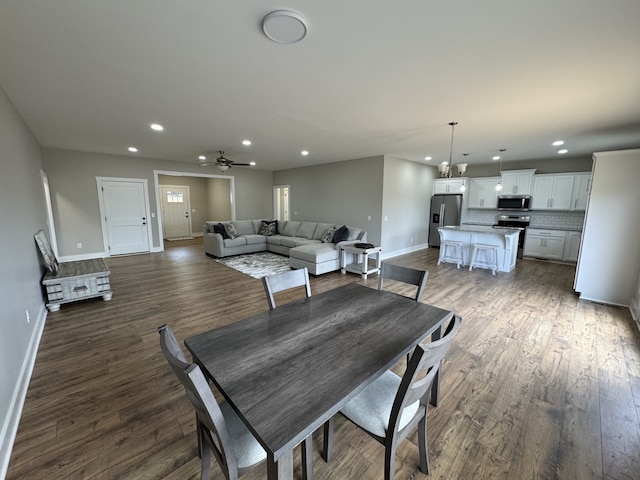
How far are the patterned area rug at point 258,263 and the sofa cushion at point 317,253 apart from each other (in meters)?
0.46

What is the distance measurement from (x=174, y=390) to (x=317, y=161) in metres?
6.30

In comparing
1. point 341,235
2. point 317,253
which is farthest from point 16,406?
point 341,235

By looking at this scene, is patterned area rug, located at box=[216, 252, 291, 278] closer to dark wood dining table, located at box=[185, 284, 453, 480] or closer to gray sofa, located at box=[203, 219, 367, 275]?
gray sofa, located at box=[203, 219, 367, 275]

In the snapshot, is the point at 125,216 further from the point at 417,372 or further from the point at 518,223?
the point at 518,223

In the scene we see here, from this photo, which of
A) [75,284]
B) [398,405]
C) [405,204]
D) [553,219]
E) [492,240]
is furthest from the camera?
[405,204]

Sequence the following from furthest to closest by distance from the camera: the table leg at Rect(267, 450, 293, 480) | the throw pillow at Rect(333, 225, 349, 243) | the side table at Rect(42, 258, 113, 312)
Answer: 1. the throw pillow at Rect(333, 225, 349, 243)
2. the side table at Rect(42, 258, 113, 312)
3. the table leg at Rect(267, 450, 293, 480)

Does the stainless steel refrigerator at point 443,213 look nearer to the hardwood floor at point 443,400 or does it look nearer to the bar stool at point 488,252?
the bar stool at point 488,252

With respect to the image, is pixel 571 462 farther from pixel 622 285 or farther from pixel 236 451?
pixel 622 285

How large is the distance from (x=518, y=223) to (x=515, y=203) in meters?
0.55

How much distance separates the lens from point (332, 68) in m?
2.23

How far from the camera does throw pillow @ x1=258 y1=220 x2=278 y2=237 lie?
7579mm

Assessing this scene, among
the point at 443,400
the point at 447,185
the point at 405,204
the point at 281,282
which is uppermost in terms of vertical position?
the point at 447,185

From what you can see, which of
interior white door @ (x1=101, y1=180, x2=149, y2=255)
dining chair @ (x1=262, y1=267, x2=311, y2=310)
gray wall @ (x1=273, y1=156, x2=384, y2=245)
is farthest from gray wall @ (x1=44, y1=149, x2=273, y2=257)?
dining chair @ (x1=262, y1=267, x2=311, y2=310)

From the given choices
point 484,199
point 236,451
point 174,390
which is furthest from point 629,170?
point 174,390
